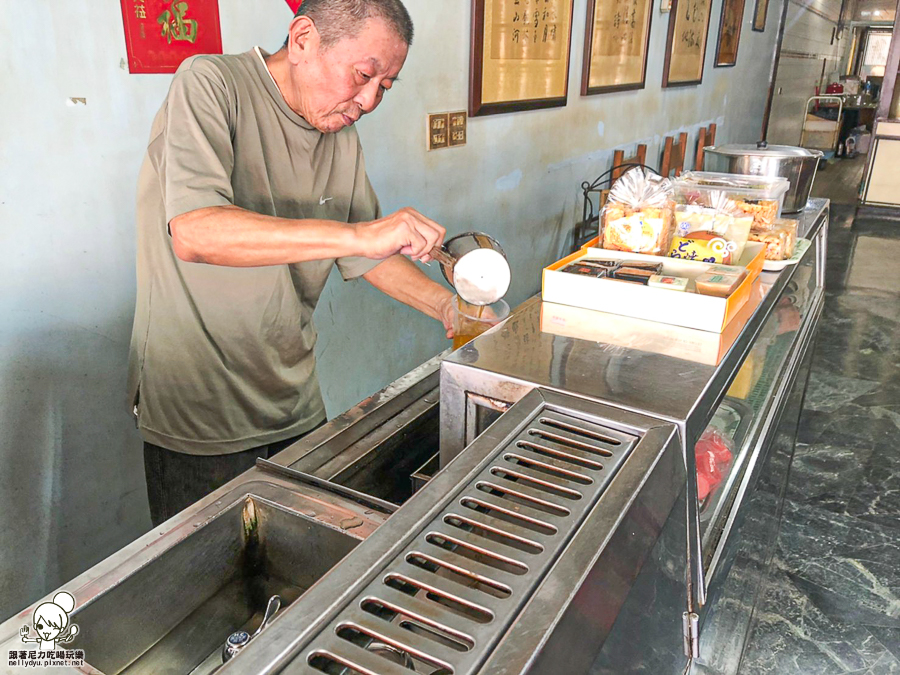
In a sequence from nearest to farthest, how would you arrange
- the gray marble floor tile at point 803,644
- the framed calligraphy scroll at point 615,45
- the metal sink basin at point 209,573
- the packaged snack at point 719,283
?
the metal sink basin at point 209,573, the packaged snack at point 719,283, the gray marble floor tile at point 803,644, the framed calligraphy scroll at point 615,45

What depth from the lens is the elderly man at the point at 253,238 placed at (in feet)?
4.07

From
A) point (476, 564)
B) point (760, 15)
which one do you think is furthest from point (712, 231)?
point (760, 15)

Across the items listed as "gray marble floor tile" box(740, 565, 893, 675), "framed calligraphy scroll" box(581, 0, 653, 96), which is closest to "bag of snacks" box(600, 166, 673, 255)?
"gray marble floor tile" box(740, 565, 893, 675)

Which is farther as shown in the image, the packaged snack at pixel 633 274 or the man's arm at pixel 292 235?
the packaged snack at pixel 633 274

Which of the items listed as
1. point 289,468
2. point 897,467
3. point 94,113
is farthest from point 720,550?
point 897,467

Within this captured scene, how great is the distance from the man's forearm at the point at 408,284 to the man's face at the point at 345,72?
41cm

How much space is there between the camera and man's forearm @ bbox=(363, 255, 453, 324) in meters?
1.74

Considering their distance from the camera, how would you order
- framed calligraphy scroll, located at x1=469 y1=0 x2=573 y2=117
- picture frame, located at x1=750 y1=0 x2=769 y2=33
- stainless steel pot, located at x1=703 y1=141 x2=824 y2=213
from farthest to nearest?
picture frame, located at x1=750 y1=0 x2=769 y2=33
framed calligraphy scroll, located at x1=469 y1=0 x2=573 y2=117
stainless steel pot, located at x1=703 y1=141 x2=824 y2=213

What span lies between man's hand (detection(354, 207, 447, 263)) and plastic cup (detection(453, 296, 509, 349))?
0.69 ft

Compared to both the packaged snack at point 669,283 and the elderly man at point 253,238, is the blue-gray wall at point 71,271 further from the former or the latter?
the packaged snack at point 669,283

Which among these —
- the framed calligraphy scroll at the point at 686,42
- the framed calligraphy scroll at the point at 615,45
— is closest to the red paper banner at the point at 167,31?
the framed calligraphy scroll at the point at 615,45

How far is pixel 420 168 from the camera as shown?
281 cm

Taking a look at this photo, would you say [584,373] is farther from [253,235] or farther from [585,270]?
[253,235]

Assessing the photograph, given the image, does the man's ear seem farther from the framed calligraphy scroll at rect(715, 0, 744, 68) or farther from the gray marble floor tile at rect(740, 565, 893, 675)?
the framed calligraphy scroll at rect(715, 0, 744, 68)
